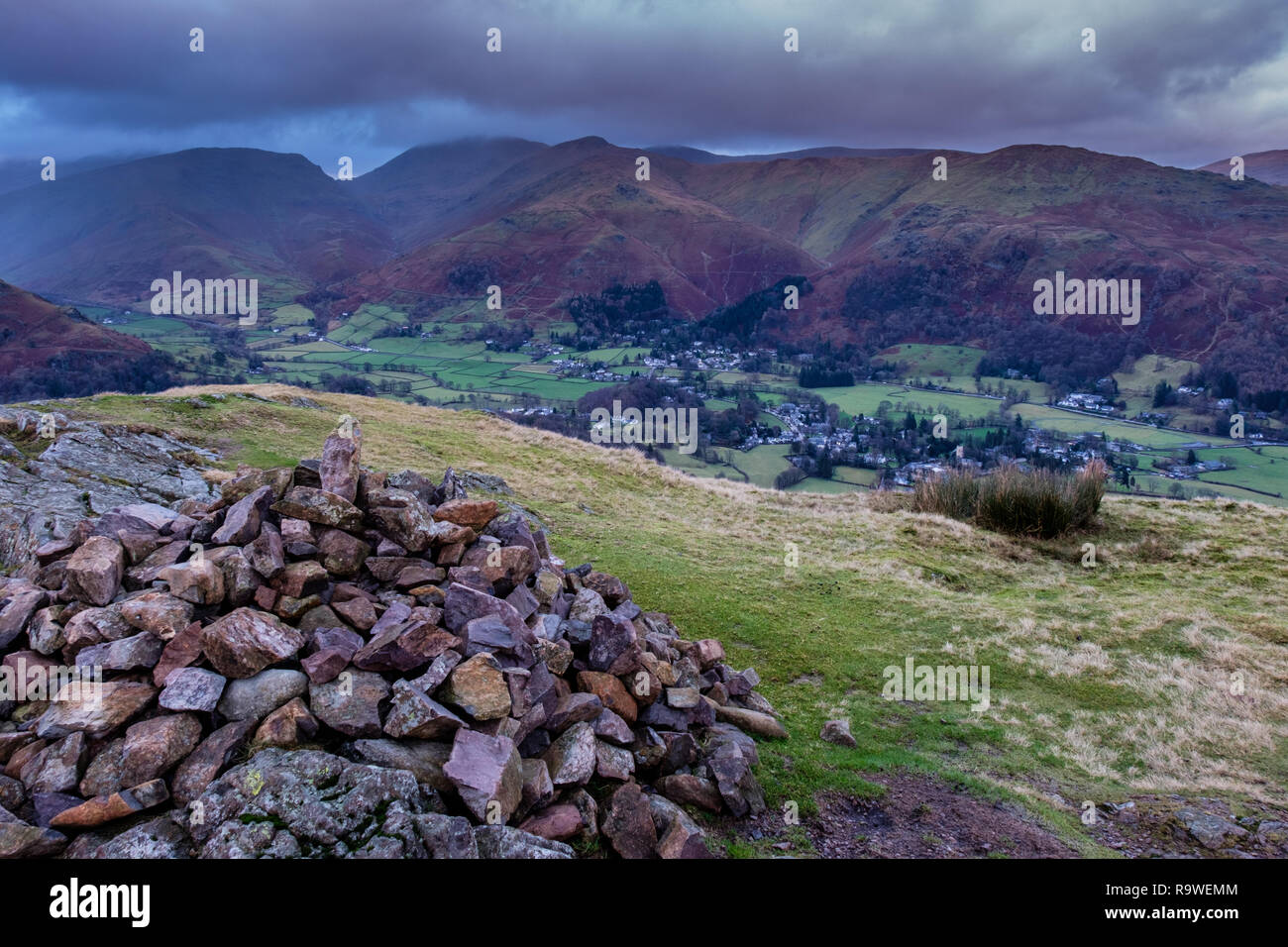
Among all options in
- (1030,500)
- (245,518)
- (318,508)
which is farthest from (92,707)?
(1030,500)

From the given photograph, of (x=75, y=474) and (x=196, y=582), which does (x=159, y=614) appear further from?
(x=75, y=474)

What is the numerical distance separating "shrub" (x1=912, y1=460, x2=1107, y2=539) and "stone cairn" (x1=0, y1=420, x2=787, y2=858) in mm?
19593

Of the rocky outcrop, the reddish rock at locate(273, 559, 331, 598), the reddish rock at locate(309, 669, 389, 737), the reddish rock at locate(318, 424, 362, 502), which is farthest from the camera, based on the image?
the rocky outcrop

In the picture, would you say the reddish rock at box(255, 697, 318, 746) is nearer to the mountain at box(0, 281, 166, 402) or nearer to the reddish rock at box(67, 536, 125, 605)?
the reddish rock at box(67, 536, 125, 605)

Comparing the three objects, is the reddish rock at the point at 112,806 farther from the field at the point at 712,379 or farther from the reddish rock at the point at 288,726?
the field at the point at 712,379

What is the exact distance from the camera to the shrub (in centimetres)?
2384

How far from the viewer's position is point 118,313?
170750mm

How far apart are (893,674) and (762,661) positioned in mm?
2498

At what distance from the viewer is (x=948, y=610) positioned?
16.2m

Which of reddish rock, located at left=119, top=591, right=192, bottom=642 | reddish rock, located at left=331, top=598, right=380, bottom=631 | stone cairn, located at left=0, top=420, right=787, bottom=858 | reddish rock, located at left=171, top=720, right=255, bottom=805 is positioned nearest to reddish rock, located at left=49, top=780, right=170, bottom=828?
stone cairn, located at left=0, top=420, right=787, bottom=858

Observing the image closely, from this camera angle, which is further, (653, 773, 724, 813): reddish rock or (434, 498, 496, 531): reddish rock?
(434, 498, 496, 531): reddish rock

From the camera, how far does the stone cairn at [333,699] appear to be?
5.58 meters

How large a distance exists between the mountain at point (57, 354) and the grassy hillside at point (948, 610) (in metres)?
51.2
